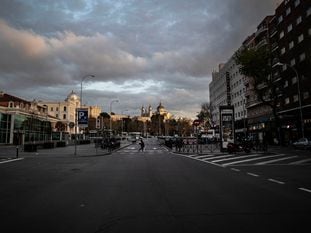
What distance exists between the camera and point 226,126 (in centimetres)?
3459

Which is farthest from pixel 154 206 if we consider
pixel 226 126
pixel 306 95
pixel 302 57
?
pixel 302 57

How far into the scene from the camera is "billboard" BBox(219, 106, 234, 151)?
1346 inches

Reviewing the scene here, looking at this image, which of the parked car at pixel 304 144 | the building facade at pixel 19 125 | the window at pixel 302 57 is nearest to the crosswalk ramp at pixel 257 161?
the parked car at pixel 304 144

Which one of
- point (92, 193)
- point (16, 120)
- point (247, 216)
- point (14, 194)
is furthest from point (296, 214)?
point (16, 120)

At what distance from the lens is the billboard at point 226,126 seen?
34.2 m

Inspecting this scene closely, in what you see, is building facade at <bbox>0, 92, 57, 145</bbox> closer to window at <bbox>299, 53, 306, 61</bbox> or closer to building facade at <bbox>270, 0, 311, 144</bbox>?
building facade at <bbox>270, 0, 311, 144</bbox>

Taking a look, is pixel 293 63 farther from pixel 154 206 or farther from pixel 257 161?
pixel 154 206

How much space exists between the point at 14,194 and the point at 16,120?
57.7 meters

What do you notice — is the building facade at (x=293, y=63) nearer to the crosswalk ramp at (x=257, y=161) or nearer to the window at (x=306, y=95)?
the window at (x=306, y=95)

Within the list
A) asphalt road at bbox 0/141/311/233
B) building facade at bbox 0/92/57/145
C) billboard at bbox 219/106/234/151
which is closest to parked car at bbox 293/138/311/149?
billboard at bbox 219/106/234/151

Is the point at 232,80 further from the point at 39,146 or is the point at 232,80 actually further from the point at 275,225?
the point at 275,225

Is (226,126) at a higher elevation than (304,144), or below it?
higher

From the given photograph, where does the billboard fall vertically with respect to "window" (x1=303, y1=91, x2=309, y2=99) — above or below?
below

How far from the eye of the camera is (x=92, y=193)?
9.71m
